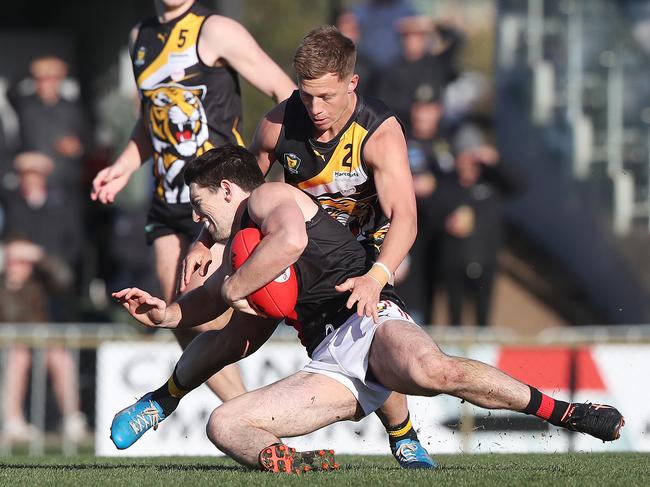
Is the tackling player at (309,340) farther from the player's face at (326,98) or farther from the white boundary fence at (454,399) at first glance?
the white boundary fence at (454,399)

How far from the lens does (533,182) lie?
15727 millimetres

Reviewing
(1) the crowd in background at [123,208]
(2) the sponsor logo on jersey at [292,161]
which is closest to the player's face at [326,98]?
(2) the sponsor logo on jersey at [292,161]

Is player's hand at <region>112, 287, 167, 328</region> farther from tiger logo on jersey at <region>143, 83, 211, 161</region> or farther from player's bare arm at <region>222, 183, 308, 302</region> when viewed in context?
tiger logo on jersey at <region>143, 83, 211, 161</region>

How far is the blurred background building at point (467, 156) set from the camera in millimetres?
12797

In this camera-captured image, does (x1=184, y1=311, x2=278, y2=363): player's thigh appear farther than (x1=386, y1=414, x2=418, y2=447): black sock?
No

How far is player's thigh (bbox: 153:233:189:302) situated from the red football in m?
1.50

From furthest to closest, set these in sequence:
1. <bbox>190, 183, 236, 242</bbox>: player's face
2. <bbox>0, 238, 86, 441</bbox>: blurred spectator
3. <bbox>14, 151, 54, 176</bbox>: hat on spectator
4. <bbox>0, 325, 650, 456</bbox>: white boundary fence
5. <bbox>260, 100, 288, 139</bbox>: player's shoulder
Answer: <bbox>14, 151, 54, 176</bbox>: hat on spectator < <bbox>0, 238, 86, 441</bbox>: blurred spectator < <bbox>0, 325, 650, 456</bbox>: white boundary fence < <bbox>260, 100, 288, 139</bbox>: player's shoulder < <bbox>190, 183, 236, 242</bbox>: player's face

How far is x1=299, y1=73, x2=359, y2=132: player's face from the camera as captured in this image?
245 inches

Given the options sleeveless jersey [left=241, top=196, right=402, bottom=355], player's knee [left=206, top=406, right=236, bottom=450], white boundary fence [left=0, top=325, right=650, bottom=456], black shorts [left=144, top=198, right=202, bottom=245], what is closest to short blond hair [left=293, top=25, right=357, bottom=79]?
sleeveless jersey [left=241, top=196, right=402, bottom=355]

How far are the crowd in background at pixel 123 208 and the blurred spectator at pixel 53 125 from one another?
12 mm

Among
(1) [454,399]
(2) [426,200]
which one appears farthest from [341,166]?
(2) [426,200]

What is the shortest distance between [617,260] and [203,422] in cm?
552

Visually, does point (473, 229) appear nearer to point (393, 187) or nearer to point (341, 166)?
point (341, 166)

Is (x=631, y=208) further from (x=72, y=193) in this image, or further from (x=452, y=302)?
(x=72, y=193)
